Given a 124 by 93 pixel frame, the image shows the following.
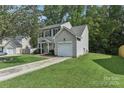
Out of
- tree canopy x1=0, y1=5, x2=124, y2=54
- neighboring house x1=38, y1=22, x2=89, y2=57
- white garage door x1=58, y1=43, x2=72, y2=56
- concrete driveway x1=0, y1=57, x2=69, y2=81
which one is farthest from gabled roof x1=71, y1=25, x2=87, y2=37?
concrete driveway x1=0, y1=57, x2=69, y2=81

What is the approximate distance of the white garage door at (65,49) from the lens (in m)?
9.70

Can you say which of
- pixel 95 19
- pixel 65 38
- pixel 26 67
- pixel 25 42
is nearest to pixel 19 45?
pixel 25 42

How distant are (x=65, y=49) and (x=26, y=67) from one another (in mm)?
1984

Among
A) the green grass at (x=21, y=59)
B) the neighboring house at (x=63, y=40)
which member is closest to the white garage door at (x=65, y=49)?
the neighboring house at (x=63, y=40)

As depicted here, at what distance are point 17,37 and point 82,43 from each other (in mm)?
3345

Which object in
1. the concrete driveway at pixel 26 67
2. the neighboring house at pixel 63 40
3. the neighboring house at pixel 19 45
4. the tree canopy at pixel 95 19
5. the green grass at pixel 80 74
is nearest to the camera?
the green grass at pixel 80 74

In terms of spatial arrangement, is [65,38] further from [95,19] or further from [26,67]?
[26,67]

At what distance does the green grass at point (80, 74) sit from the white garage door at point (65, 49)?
1.53 feet

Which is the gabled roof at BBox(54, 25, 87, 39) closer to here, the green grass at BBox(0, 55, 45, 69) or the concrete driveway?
the concrete driveway

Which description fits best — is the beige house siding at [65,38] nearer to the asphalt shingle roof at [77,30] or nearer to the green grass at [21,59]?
the asphalt shingle roof at [77,30]

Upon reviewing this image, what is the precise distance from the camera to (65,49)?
401 inches

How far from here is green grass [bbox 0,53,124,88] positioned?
7570 millimetres
